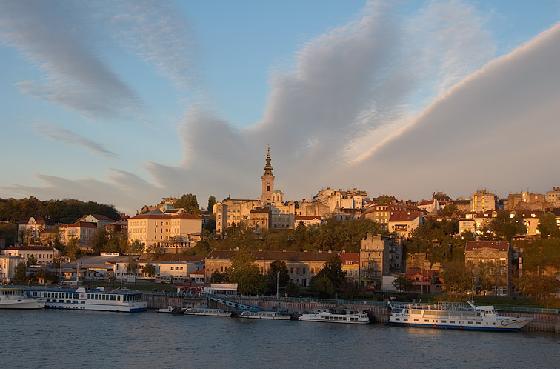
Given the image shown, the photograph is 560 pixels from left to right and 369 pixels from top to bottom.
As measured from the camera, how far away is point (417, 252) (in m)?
74.6

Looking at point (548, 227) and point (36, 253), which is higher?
point (548, 227)

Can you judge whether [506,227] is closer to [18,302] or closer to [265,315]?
[265,315]

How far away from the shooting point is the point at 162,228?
99.6m

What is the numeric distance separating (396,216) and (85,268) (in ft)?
112

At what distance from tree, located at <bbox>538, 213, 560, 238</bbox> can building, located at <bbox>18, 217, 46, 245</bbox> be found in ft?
211

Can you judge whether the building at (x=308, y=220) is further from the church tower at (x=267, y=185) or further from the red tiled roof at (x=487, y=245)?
the red tiled roof at (x=487, y=245)

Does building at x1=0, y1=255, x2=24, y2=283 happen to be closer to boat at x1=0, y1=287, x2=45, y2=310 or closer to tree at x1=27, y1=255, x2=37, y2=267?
tree at x1=27, y1=255, x2=37, y2=267

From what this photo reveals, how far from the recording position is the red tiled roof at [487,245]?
67062mm

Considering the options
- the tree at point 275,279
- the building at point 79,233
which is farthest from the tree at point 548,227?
the building at point 79,233

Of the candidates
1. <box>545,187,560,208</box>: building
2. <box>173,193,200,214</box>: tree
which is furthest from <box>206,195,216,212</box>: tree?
<box>545,187,560,208</box>: building

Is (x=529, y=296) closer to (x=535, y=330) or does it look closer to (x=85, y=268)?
(x=535, y=330)

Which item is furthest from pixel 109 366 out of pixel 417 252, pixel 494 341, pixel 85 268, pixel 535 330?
pixel 85 268

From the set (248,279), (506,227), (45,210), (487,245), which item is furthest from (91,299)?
(45,210)

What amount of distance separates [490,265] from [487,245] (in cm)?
261
